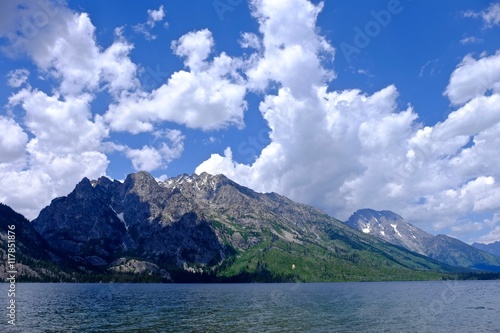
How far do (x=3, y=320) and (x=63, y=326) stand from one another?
775 inches

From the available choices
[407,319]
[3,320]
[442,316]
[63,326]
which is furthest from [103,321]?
[442,316]

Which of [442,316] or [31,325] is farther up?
[31,325]

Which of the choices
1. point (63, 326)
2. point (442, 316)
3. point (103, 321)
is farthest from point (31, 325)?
point (442, 316)

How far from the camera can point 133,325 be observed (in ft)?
315

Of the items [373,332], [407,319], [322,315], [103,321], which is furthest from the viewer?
[322,315]

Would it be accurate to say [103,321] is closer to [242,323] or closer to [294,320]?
[242,323]

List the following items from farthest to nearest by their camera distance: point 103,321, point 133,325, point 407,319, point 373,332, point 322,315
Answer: point 322,315 → point 407,319 → point 103,321 → point 133,325 → point 373,332

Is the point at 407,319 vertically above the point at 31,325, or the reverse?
the point at 31,325

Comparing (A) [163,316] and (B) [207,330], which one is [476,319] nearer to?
(B) [207,330]

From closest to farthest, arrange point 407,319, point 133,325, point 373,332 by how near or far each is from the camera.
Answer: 1. point 373,332
2. point 133,325
3. point 407,319

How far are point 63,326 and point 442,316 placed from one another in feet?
368

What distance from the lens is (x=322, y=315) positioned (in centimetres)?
12119

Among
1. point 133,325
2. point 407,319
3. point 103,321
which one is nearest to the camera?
point 133,325

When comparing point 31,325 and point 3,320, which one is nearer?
point 31,325
